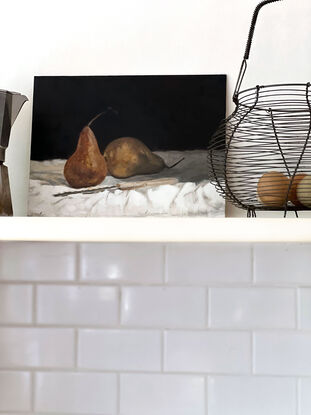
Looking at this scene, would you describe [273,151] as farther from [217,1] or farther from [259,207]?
[217,1]

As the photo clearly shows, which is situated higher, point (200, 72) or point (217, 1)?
point (217, 1)

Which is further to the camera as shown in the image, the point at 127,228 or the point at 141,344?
the point at 141,344

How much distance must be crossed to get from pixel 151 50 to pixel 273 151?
33 cm

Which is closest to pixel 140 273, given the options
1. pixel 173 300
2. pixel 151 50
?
pixel 173 300

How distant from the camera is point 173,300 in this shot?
1.23m

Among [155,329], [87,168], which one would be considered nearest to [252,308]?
[155,329]

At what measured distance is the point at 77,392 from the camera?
1240 millimetres

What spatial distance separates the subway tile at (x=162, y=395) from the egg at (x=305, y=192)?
0.42 metres

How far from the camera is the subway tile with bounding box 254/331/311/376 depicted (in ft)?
3.96

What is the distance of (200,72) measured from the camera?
1.22m

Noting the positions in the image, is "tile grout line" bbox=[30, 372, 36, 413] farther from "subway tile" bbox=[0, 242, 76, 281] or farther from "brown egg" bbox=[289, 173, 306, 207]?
"brown egg" bbox=[289, 173, 306, 207]

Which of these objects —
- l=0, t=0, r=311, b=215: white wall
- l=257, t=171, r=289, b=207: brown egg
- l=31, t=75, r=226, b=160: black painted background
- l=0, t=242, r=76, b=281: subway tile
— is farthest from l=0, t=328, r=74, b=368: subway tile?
l=257, t=171, r=289, b=207: brown egg

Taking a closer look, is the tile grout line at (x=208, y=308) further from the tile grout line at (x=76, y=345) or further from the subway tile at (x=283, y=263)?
the tile grout line at (x=76, y=345)

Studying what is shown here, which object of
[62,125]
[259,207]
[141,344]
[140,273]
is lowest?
[141,344]
